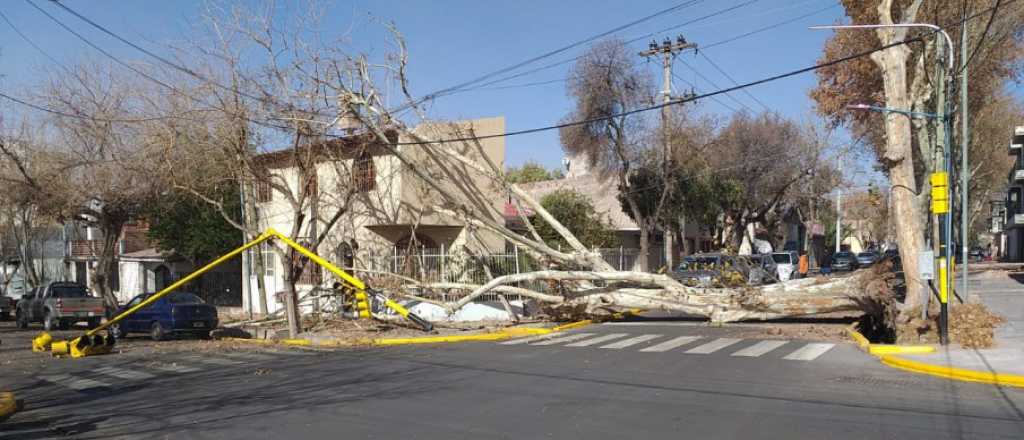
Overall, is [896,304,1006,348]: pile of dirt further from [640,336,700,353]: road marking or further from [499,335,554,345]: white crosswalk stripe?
[499,335,554,345]: white crosswalk stripe

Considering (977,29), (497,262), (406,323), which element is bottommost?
(406,323)

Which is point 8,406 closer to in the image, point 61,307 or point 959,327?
point 959,327

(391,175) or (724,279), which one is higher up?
(391,175)

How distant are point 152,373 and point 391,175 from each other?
37.5 feet

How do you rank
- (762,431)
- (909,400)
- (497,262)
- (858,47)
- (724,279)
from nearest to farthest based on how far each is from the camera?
(762,431), (909,400), (724,279), (497,262), (858,47)

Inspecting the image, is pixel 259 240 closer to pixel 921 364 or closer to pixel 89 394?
pixel 89 394

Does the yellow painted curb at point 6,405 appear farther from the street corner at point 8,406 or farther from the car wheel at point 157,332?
the car wheel at point 157,332

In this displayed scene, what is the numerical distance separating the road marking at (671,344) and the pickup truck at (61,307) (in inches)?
801

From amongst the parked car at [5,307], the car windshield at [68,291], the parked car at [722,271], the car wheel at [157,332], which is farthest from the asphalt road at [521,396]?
the parked car at [5,307]

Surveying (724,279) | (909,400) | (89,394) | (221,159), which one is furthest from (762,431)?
(221,159)

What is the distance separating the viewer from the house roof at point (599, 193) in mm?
44263

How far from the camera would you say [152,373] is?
14.6m

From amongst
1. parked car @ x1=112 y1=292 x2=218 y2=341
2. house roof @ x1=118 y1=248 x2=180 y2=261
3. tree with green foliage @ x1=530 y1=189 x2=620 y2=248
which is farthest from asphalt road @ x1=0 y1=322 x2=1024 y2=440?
house roof @ x1=118 y1=248 x2=180 y2=261

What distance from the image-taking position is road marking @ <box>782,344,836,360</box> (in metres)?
14.2
